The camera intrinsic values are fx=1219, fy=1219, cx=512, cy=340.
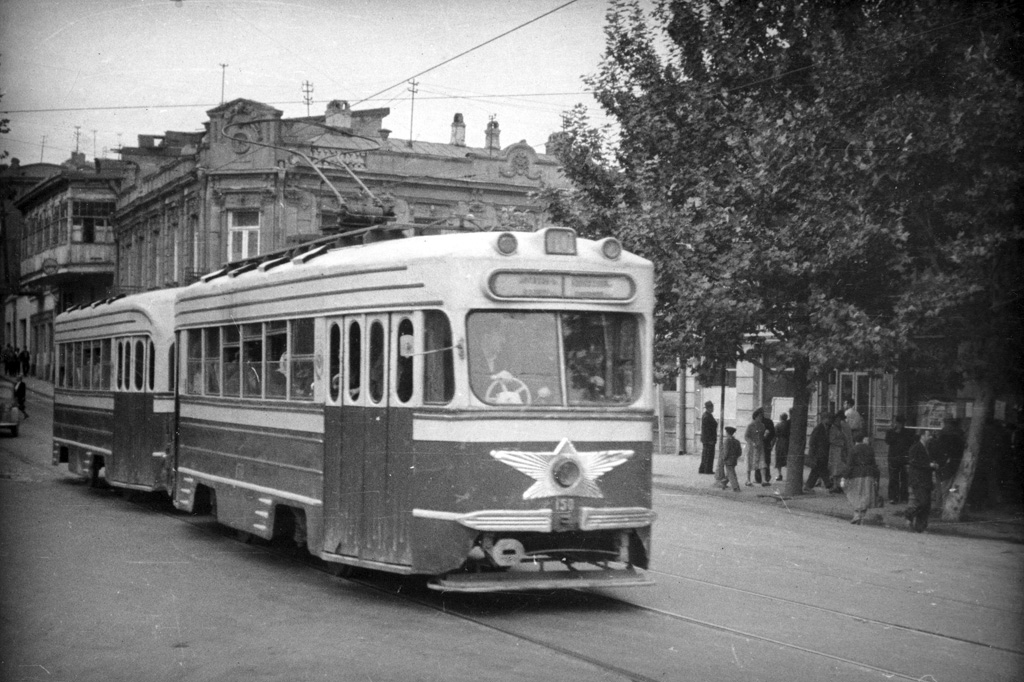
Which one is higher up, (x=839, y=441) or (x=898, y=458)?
(x=839, y=441)

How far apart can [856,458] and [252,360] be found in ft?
32.5

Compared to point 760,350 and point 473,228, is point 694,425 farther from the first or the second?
point 473,228

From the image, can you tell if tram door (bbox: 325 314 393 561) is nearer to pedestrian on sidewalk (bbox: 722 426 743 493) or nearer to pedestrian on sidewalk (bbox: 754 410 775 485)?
pedestrian on sidewalk (bbox: 722 426 743 493)

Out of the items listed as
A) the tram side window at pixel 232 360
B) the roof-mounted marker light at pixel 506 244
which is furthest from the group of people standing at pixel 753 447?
the roof-mounted marker light at pixel 506 244

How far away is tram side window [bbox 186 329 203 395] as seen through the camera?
14.2 m

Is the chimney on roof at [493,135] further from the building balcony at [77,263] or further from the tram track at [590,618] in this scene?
the tram track at [590,618]

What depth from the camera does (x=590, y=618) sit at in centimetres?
948

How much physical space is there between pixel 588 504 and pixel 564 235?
7.03ft

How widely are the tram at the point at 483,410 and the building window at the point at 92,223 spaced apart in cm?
4502

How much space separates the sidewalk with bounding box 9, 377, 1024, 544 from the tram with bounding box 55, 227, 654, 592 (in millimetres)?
9458

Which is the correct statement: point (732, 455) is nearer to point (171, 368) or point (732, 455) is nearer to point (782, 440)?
point (782, 440)

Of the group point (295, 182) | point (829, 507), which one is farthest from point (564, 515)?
point (295, 182)

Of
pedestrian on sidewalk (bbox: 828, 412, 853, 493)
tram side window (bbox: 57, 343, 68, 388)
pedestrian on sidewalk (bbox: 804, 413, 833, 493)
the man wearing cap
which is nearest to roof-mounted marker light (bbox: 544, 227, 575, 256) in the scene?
the man wearing cap

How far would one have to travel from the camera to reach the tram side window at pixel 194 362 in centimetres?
1420
